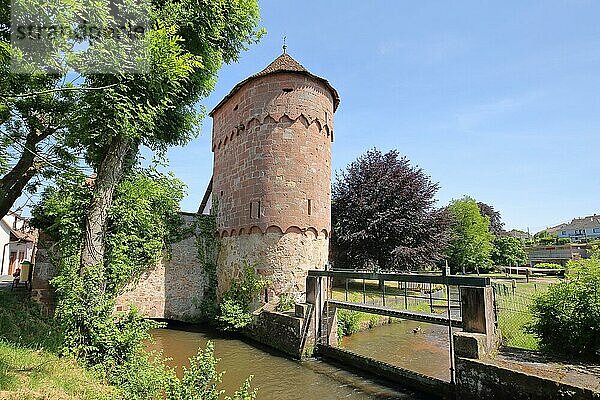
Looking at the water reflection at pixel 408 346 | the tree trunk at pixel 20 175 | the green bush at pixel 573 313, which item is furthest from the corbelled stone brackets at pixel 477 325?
the tree trunk at pixel 20 175

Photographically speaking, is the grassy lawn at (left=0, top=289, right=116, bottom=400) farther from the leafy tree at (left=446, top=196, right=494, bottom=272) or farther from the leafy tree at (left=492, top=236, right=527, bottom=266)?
the leafy tree at (left=492, top=236, right=527, bottom=266)

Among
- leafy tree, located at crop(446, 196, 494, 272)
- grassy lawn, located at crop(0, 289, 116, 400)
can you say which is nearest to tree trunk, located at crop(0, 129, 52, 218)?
grassy lawn, located at crop(0, 289, 116, 400)

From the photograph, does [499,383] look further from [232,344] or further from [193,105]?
[193,105]

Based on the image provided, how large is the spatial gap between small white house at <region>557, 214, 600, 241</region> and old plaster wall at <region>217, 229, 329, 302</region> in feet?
318

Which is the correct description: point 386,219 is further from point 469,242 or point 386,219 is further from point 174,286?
point 469,242

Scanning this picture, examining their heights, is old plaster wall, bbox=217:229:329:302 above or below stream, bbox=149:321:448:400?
above

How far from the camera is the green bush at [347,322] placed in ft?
45.2

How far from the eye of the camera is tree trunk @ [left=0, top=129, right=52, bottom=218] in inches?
344

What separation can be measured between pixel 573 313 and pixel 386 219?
15277 millimetres

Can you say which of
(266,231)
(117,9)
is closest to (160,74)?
(117,9)

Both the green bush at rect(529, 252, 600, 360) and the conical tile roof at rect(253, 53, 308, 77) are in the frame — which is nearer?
the green bush at rect(529, 252, 600, 360)

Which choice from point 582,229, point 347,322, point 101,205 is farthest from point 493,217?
point 101,205

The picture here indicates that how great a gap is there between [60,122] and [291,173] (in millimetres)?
7098

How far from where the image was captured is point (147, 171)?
40.9ft
